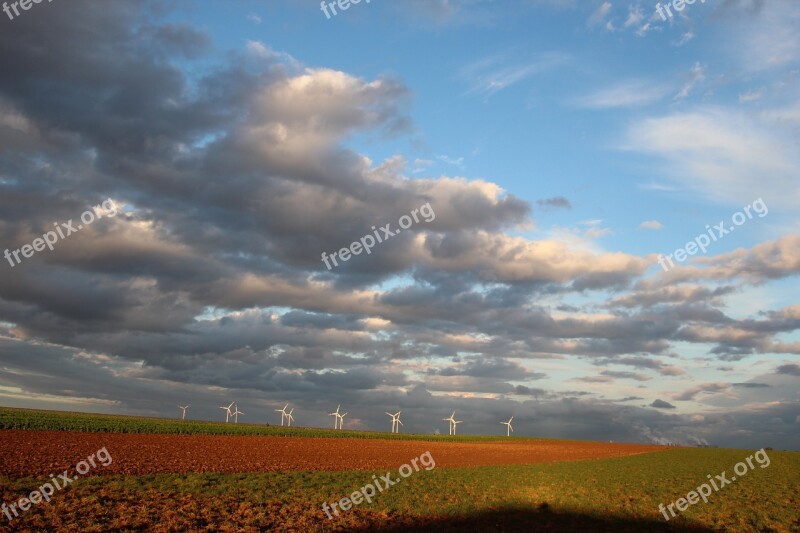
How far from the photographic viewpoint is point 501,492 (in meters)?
34.5

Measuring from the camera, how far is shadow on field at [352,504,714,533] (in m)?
24.6

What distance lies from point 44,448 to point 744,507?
5158 centimetres

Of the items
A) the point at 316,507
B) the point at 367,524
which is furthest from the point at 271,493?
the point at 367,524

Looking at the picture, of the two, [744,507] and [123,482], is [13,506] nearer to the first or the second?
[123,482]

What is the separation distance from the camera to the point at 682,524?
26.6 meters
